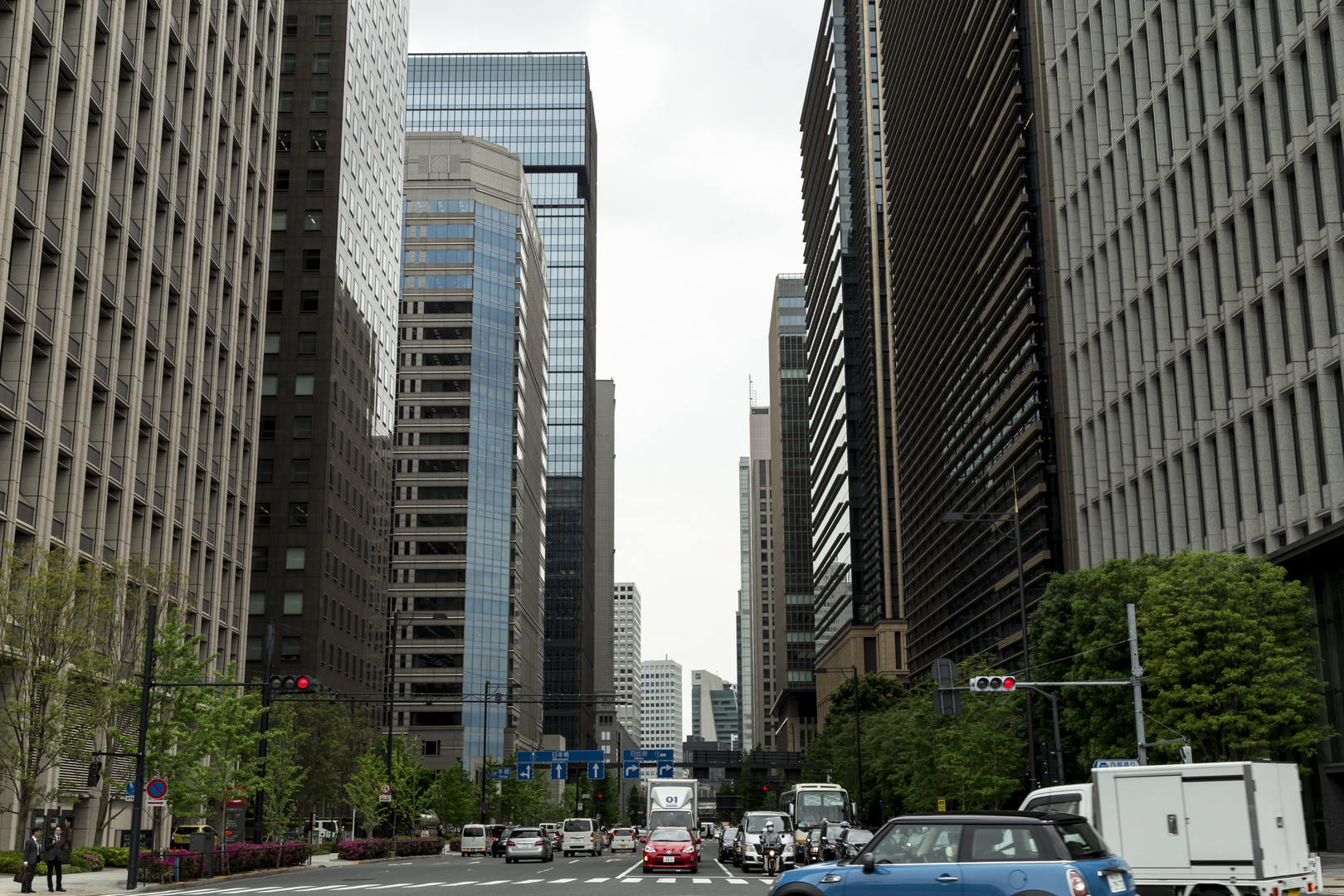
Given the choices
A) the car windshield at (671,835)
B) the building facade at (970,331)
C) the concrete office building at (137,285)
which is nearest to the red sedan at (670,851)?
the car windshield at (671,835)

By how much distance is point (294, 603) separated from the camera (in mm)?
96125

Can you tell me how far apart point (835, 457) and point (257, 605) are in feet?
305

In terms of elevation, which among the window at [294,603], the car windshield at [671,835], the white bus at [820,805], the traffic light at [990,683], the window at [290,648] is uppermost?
the window at [294,603]

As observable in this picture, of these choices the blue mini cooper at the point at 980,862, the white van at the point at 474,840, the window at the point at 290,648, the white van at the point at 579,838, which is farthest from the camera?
the window at the point at 290,648

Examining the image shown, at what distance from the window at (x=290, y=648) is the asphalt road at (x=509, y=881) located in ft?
147

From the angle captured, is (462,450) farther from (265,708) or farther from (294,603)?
(265,708)

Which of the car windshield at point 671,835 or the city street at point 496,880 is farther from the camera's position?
the car windshield at point 671,835

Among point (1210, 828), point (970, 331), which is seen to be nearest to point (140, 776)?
point (1210, 828)

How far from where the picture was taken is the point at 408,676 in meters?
144

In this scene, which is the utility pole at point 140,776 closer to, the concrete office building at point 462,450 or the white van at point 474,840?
the white van at point 474,840

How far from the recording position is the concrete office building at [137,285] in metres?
47.1

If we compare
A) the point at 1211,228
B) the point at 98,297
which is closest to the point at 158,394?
the point at 98,297

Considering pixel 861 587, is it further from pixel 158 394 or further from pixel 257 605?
pixel 158 394

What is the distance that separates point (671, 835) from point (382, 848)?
951 inches
